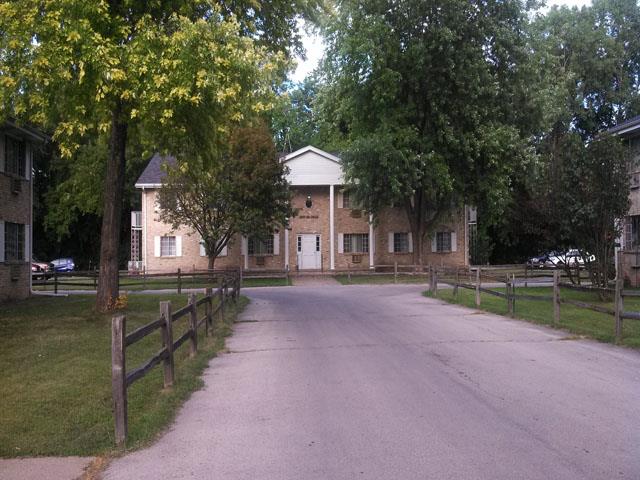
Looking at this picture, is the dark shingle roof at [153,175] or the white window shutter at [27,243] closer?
the white window shutter at [27,243]

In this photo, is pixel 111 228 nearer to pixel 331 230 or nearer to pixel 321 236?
pixel 331 230

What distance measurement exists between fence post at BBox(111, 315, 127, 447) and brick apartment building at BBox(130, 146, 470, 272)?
30.9 metres

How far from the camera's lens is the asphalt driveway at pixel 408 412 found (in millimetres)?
5078

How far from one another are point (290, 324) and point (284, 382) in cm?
654

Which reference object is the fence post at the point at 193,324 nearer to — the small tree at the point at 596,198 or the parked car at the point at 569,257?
the small tree at the point at 596,198

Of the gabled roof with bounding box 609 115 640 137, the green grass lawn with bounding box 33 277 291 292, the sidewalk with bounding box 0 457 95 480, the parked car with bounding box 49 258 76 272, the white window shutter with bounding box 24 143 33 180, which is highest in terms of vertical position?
the gabled roof with bounding box 609 115 640 137

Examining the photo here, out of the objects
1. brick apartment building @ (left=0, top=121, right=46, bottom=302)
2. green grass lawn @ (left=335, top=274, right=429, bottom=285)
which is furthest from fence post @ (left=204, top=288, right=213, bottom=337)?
green grass lawn @ (left=335, top=274, right=429, bottom=285)

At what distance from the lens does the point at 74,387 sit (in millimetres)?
8055

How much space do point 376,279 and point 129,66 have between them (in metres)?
22.7

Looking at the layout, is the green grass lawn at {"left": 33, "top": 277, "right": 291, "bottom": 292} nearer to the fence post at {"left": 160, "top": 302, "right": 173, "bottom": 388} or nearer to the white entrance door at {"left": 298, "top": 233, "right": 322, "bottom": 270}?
the white entrance door at {"left": 298, "top": 233, "right": 322, "bottom": 270}

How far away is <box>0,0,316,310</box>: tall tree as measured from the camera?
475 inches

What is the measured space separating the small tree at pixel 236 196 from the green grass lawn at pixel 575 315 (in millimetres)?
11196

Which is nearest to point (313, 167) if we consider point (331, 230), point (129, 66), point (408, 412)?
point (331, 230)

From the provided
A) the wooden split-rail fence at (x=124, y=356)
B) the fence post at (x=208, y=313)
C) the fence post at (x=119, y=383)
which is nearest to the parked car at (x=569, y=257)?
the fence post at (x=208, y=313)
